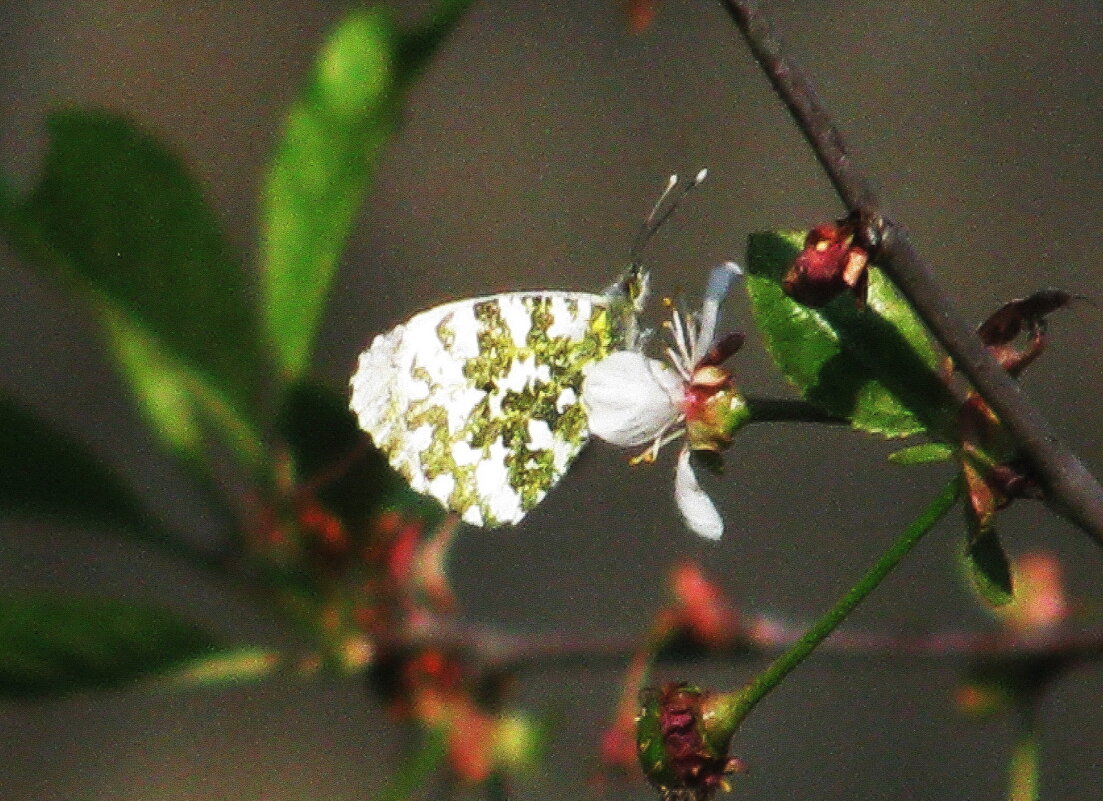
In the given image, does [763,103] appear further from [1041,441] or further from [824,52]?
[1041,441]

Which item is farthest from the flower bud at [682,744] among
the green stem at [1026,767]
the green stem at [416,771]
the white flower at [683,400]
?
the green stem at [416,771]

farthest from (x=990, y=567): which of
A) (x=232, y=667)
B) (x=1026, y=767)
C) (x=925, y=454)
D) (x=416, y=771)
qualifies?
(x=232, y=667)

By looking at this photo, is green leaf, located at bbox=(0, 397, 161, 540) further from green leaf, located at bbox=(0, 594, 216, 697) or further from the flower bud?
the flower bud

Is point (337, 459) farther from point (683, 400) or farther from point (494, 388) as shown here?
point (683, 400)

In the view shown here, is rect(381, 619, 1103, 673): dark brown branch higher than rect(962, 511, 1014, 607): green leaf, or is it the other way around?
rect(381, 619, 1103, 673): dark brown branch

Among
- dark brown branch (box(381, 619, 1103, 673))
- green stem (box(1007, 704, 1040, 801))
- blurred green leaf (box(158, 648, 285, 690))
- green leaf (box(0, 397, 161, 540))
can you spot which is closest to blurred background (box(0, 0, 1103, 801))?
dark brown branch (box(381, 619, 1103, 673))

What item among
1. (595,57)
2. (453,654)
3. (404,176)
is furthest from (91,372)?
(453,654)

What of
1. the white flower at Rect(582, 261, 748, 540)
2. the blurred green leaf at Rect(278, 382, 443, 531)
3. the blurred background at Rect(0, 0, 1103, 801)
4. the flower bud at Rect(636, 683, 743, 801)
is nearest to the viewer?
the flower bud at Rect(636, 683, 743, 801)
